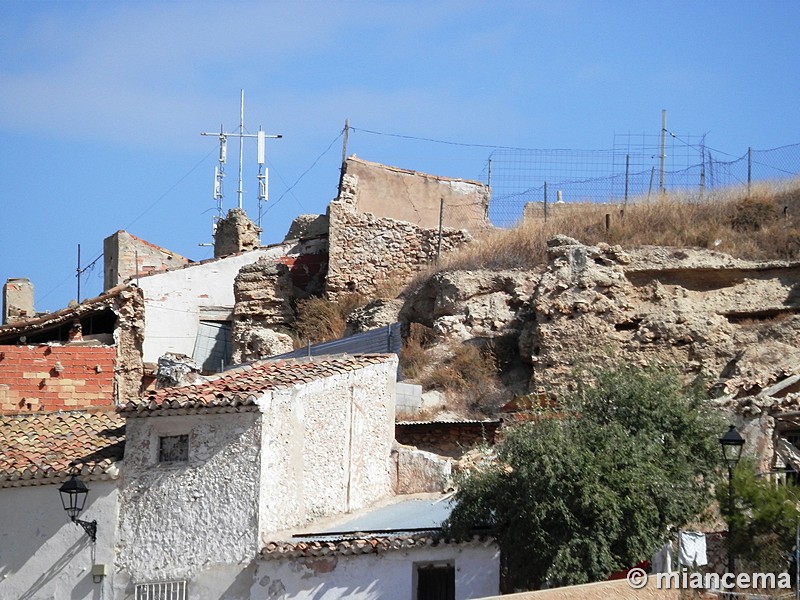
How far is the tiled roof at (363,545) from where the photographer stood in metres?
23.6

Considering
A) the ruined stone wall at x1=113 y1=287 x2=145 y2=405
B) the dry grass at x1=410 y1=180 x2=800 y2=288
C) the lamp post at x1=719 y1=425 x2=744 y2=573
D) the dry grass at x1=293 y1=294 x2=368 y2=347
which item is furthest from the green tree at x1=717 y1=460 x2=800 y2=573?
the dry grass at x1=293 y1=294 x2=368 y2=347

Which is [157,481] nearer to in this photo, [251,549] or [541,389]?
[251,549]

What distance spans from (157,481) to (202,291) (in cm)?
1571

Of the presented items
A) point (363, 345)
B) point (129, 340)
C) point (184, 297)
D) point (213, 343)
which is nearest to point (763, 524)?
point (363, 345)

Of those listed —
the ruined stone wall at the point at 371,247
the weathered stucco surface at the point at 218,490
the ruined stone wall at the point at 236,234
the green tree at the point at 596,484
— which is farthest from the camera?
the ruined stone wall at the point at 236,234

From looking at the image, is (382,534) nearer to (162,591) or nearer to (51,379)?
(162,591)

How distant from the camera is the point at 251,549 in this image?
952 inches

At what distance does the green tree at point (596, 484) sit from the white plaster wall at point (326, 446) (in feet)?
7.63

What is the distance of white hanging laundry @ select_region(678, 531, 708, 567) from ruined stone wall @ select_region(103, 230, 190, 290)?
78.5 feet

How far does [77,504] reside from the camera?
24.8m

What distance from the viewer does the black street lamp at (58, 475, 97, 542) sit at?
24.5 metres

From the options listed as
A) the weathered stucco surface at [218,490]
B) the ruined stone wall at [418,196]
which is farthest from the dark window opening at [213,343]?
the weathered stucco surface at [218,490]

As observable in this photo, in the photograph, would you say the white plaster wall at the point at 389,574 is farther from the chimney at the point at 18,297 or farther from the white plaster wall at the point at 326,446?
the chimney at the point at 18,297

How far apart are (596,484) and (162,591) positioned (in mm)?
6381
